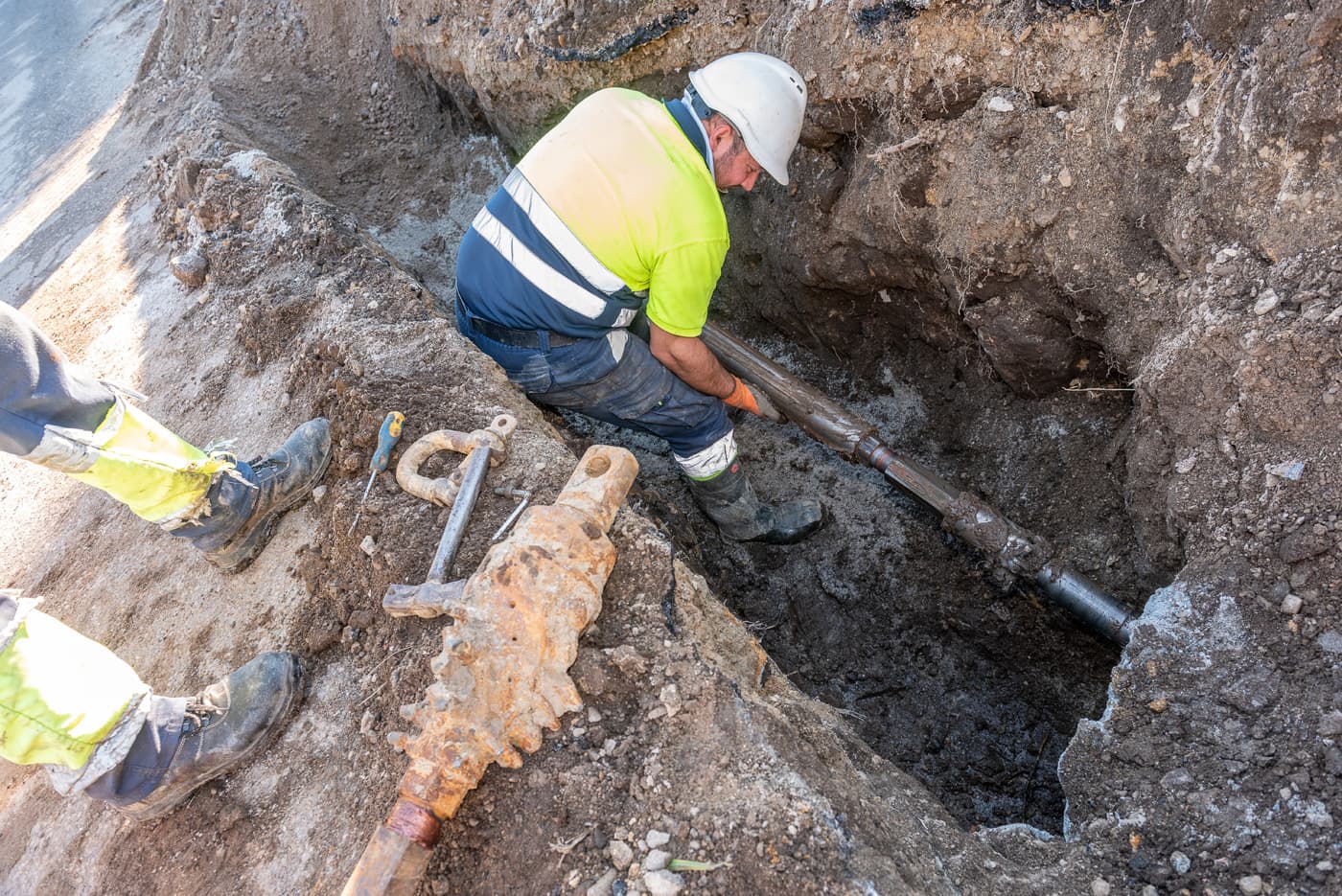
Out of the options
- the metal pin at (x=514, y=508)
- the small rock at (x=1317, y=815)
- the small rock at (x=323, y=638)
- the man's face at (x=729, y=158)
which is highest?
the man's face at (x=729, y=158)

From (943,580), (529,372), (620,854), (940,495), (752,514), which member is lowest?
(943,580)

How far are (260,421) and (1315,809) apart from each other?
3.37 m

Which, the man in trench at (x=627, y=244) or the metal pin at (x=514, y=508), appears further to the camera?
the man in trench at (x=627, y=244)

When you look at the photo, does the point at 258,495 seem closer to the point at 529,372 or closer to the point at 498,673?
the point at 529,372

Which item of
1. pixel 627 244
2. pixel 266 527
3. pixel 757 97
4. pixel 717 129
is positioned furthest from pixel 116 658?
pixel 757 97

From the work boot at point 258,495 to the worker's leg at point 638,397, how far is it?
0.73m

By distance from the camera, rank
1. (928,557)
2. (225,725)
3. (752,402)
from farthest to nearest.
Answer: (928,557) < (752,402) < (225,725)

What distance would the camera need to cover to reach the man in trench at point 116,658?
1725mm

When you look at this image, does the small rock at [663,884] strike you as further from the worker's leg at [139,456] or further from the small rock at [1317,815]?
the worker's leg at [139,456]

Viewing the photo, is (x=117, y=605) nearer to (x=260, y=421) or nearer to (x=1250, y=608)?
(x=260, y=421)

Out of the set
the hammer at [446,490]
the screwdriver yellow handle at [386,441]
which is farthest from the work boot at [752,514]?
the screwdriver yellow handle at [386,441]

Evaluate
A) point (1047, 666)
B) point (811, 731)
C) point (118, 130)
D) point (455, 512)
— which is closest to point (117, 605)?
point (455, 512)

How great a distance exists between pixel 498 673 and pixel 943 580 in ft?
6.53

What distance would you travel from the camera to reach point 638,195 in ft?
7.41
